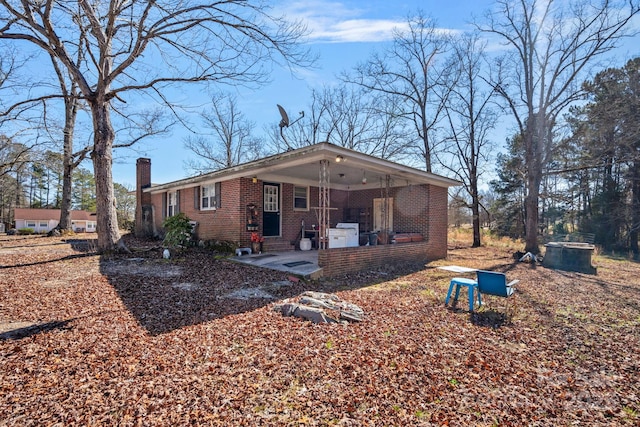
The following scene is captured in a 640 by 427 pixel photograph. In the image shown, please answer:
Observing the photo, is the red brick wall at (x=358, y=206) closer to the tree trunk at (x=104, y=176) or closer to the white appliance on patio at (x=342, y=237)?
the white appliance on patio at (x=342, y=237)

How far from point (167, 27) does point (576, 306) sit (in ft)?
37.8

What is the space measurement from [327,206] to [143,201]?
1247cm

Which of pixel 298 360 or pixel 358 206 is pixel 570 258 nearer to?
pixel 358 206

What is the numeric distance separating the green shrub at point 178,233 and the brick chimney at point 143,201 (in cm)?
666

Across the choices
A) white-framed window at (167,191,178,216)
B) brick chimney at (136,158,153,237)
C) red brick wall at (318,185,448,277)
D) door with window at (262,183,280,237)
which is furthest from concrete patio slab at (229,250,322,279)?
brick chimney at (136,158,153,237)

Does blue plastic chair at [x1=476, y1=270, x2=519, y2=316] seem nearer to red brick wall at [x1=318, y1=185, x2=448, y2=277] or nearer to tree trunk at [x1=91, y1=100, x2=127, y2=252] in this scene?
red brick wall at [x1=318, y1=185, x2=448, y2=277]

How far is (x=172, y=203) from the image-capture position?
14.1m

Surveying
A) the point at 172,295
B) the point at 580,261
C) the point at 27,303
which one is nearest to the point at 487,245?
the point at 580,261

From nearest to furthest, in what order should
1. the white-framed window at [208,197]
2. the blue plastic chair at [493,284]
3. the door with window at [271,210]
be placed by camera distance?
the blue plastic chair at [493,284] < the door with window at [271,210] < the white-framed window at [208,197]

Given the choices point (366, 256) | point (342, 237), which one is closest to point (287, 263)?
point (342, 237)

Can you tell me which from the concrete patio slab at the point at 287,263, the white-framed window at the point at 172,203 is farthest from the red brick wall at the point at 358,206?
the concrete patio slab at the point at 287,263

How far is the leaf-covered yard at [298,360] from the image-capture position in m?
2.29

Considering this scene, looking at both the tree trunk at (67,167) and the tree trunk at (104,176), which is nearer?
the tree trunk at (104,176)

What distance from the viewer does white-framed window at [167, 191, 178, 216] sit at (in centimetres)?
1351
